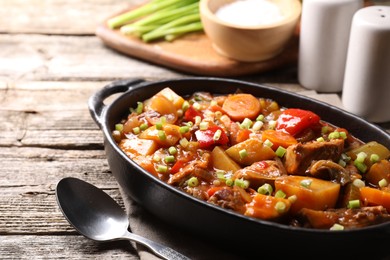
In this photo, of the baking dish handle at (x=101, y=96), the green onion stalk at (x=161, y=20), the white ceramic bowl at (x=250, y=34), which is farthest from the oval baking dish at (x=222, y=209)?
the green onion stalk at (x=161, y=20)

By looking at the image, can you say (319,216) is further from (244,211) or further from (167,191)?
(167,191)

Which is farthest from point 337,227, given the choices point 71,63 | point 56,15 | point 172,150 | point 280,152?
point 56,15

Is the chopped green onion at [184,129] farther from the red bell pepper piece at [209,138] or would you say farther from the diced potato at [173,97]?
the diced potato at [173,97]

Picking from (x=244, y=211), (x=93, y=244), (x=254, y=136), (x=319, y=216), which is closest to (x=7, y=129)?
(x=93, y=244)

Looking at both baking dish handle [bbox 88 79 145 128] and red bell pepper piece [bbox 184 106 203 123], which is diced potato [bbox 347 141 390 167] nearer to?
red bell pepper piece [bbox 184 106 203 123]

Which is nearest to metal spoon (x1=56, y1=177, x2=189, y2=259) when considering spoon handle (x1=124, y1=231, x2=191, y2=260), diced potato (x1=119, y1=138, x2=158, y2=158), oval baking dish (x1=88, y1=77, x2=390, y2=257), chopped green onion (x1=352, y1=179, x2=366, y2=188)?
spoon handle (x1=124, y1=231, x2=191, y2=260)

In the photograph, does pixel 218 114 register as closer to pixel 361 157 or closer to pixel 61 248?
pixel 361 157

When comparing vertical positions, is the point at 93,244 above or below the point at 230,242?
below
